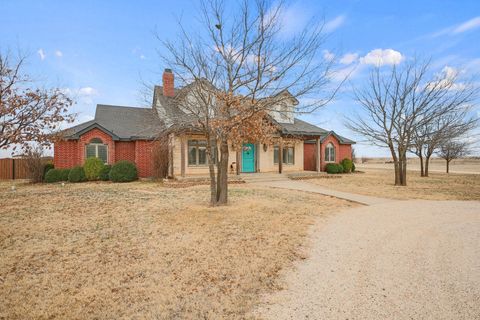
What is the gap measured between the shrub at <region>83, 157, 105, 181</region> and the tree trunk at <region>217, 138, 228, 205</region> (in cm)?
1040

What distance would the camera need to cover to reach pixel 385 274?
3559 mm

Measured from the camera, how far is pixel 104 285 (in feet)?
10.7

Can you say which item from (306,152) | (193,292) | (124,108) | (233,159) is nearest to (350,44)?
(193,292)

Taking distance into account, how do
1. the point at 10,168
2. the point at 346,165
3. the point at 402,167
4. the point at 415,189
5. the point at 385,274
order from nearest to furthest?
1. the point at 385,274
2. the point at 415,189
3. the point at 402,167
4. the point at 10,168
5. the point at 346,165

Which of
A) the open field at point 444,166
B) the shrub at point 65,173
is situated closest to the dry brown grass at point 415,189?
the shrub at point 65,173

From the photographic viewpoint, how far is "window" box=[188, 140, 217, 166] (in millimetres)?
16094

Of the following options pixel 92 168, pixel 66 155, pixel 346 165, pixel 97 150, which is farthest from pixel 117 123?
pixel 346 165

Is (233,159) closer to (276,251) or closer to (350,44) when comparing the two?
(350,44)

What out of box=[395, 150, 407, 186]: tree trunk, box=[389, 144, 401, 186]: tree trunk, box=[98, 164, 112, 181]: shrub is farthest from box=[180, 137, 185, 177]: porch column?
box=[395, 150, 407, 186]: tree trunk

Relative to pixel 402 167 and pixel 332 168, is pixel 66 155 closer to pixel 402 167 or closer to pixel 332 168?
pixel 332 168

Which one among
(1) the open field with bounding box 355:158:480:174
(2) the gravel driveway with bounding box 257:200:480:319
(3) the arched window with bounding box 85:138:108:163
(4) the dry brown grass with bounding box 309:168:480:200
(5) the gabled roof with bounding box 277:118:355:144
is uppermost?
(5) the gabled roof with bounding box 277:118:355:144

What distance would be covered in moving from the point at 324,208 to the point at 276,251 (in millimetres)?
4140

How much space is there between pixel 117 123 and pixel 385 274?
60.7ft

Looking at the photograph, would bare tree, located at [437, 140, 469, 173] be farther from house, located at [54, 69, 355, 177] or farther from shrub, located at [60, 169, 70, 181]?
shrub, located at [60, 169, 70, 181]
